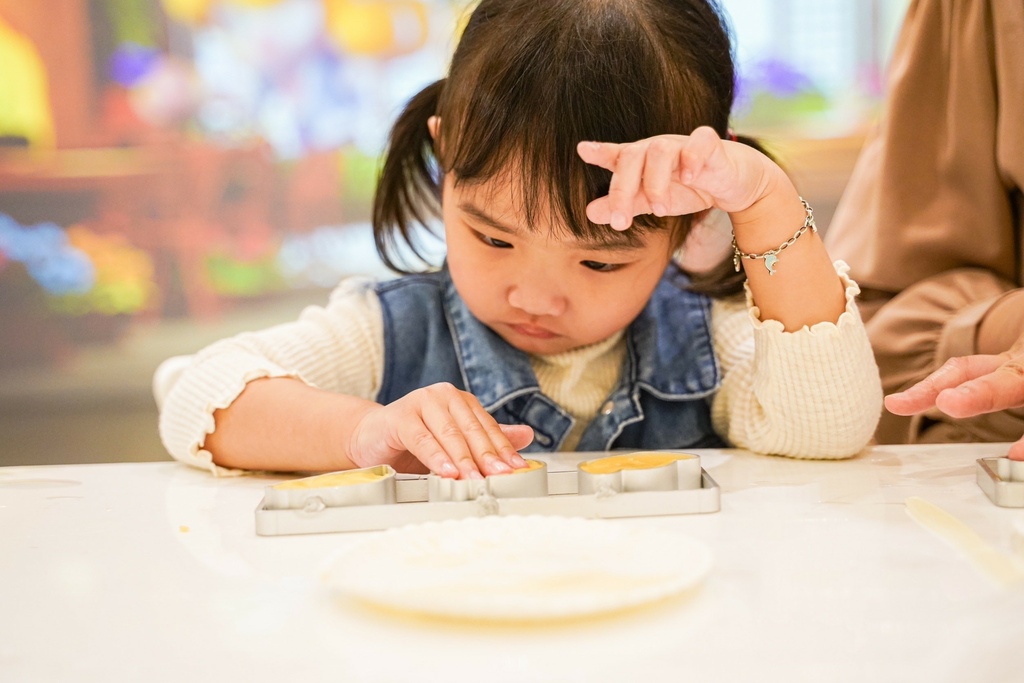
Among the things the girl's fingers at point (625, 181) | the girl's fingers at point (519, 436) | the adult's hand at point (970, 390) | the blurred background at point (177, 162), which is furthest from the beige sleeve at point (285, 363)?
the blurred background at point (177, 162)

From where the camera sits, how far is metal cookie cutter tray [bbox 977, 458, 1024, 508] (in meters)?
0.64

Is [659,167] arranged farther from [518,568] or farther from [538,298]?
[518,568]

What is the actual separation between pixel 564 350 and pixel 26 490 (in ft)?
1.82

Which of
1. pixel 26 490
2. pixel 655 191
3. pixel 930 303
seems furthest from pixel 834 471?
pixel 26 490

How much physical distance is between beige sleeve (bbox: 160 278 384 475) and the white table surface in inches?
8.6

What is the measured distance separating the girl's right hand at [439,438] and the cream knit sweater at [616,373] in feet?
0.50

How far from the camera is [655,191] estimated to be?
2.45ft

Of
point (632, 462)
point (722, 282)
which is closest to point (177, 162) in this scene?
point (722, 282)

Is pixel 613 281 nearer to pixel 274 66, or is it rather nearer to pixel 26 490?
pixel 26 490

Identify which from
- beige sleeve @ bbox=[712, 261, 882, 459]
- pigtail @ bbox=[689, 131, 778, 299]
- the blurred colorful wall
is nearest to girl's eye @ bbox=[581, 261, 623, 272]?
beige sleeve @ bbox=[712, 261, 882, 459]

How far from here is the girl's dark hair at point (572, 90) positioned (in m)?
0.85

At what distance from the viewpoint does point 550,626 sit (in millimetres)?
439

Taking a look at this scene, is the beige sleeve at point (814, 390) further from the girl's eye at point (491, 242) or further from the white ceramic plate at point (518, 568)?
the white ceramic plate at point (518, 568)

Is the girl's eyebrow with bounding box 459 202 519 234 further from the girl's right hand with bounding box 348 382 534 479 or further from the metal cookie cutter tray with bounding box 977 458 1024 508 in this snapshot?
the metal cookie cutter tray with bounding box 977 458 1024 508
